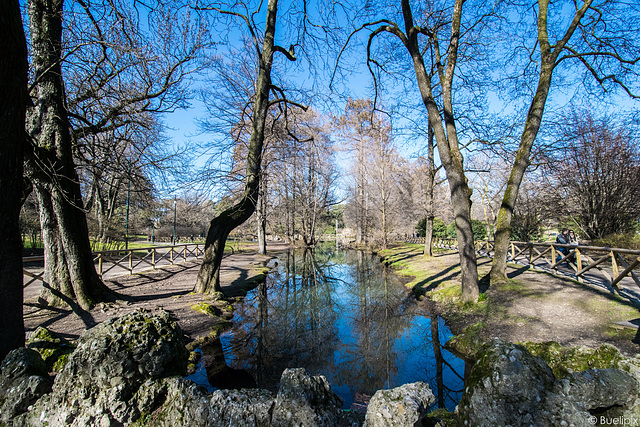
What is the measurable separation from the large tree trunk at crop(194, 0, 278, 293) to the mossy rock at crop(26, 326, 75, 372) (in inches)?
177

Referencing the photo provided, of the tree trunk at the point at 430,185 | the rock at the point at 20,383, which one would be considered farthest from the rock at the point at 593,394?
the tree trunk at the point at 430,185

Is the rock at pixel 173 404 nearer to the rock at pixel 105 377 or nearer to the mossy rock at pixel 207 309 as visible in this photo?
the rock at pixel 105 377

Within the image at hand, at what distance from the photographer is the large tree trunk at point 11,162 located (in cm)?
313

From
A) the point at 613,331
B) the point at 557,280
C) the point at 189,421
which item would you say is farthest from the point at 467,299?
the point at 189,421

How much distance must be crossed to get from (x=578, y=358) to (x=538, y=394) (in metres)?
1.28

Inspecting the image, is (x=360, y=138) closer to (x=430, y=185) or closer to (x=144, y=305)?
(x=430, y=185)

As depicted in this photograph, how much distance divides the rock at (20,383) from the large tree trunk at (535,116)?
30.7 ft

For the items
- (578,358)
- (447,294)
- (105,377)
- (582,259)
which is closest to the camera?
(105,377)

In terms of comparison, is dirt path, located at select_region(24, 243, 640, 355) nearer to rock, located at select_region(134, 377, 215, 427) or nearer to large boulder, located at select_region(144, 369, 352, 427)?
rock, located at select_region(134, 377, 215, 427)

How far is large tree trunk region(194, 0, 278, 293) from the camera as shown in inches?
309

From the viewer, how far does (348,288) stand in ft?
38.7

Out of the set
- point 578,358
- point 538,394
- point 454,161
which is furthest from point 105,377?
point 454,161

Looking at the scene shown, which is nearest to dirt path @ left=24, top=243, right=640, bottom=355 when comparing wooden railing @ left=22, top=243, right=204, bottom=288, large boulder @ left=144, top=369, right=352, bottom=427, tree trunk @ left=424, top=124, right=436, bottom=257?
wooden railing @ left=22, top=243, right=204, bottom=288

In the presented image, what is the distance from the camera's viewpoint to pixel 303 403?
1974mm
